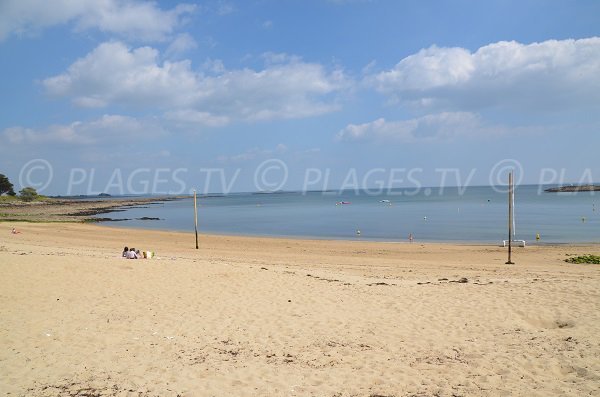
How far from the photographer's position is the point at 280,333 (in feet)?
26.3

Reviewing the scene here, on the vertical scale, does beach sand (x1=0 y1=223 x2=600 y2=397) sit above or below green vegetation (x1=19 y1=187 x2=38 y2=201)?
below

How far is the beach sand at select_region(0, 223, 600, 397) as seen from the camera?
5.70 m

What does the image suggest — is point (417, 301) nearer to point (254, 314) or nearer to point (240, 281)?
point (254, 314)

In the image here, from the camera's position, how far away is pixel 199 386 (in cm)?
564

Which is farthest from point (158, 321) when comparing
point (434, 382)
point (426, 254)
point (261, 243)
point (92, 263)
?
point (261, 243)

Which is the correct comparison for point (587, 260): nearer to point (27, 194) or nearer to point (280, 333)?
point (280, 333)

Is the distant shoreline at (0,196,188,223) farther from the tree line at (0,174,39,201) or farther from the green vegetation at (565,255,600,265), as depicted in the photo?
the green vegetation at (565,255,600,265)

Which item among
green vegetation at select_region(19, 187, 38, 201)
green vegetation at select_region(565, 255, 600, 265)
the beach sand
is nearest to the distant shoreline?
green vegetation at select_region(19, 187, 38, 201)

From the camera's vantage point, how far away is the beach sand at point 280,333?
570cm

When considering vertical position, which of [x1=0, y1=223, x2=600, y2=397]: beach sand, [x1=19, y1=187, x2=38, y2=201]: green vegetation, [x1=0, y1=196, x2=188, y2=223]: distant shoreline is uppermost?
[x1=19, y1=187, x2=38, y2=201]: green vegetation

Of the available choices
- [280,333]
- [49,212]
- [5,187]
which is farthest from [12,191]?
Result: [280,333]

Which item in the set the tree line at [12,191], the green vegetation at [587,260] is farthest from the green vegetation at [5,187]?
the green vegetation at [587,260]

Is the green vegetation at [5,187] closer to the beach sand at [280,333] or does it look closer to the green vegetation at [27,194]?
the green vegetation at [27,194]

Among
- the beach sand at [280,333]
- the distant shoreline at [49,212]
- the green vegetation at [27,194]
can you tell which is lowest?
the beach sand at [280,333]
